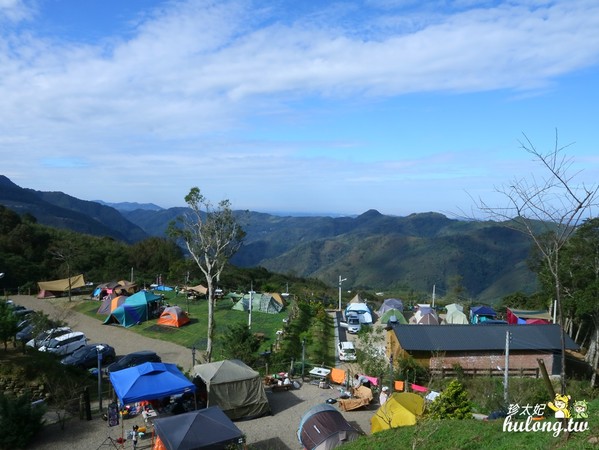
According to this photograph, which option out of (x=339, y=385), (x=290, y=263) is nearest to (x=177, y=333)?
(x=339, y=385)

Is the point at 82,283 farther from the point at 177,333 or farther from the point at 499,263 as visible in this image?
the point at 499,263

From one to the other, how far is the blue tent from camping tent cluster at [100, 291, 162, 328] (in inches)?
501

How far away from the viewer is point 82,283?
107 ft

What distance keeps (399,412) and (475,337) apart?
10402 millimetres

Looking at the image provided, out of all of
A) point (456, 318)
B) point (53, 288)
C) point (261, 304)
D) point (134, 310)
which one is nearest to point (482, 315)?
point (456, 318)

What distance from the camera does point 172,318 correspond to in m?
24.4

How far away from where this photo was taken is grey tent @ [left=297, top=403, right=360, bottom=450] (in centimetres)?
1043

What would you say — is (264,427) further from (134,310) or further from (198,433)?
(134,310)

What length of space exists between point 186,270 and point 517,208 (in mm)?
33945

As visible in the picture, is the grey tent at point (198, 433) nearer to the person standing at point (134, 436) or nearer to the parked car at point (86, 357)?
the person standing at point (134, 436)

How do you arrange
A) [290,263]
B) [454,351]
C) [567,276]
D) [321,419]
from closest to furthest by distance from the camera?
1. [321,419]
2. [454,351]
3. [567,276]
4. [290,263]

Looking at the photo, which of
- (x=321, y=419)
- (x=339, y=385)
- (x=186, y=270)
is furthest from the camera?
(x=186, y=270)

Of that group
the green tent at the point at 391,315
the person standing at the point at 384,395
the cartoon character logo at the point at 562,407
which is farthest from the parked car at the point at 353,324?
the cartoon character logo at the point at 562,407

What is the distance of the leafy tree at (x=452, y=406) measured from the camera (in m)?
11.0
